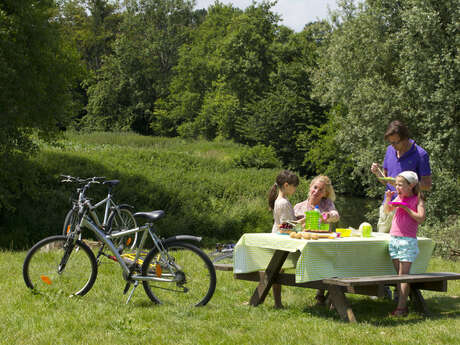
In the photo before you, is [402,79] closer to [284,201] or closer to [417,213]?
[284,201]

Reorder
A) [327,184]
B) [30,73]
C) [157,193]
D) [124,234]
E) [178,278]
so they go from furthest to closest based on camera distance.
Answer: [157,193]
[30,73]
[327,184]
[124,234]
[178,278]

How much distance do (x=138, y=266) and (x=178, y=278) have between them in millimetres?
492

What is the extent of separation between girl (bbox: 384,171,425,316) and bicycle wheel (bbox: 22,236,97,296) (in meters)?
3.38

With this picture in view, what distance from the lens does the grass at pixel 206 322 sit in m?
5.05

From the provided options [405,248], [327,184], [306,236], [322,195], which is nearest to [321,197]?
[322,195]

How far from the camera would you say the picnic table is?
565 cm

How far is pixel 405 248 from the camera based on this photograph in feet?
20.1

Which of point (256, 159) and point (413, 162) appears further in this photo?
point (256, 159)

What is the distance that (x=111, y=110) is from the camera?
50531 mm

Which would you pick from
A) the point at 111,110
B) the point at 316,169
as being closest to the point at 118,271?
the point at 316,169

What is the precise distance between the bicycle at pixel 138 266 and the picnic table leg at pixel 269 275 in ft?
1.85

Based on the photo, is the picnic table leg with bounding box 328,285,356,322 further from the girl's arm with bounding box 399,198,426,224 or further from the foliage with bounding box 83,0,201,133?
the foliage with bounding box 83,0,201,133

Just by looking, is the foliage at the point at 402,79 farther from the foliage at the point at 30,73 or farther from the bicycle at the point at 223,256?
the foliage at the point at 30,73

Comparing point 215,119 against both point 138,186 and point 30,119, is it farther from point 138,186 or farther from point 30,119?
point 30,119
